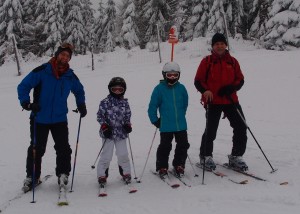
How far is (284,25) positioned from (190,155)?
14135 mm

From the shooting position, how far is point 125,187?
5.86 metres

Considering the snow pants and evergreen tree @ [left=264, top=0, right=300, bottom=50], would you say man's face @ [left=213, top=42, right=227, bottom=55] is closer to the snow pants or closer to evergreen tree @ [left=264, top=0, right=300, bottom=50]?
the snow pants

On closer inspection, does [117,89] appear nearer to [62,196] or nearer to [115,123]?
[115,123]

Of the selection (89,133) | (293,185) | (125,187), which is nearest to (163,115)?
(125,187)

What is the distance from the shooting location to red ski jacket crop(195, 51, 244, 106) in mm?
6238

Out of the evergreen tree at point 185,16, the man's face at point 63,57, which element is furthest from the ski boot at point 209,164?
Answer: the evergreen tree at point 185,16

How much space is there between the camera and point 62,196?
17.9 feet

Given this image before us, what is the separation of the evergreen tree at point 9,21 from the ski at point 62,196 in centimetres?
3161

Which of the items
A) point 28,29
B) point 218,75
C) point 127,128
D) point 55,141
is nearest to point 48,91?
point 55,141

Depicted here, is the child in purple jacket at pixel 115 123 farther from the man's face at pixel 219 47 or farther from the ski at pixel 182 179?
the man's face at pixel 219 47

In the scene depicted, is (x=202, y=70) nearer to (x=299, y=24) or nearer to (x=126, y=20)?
(x=299, y=24)

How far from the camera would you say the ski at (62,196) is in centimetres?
520

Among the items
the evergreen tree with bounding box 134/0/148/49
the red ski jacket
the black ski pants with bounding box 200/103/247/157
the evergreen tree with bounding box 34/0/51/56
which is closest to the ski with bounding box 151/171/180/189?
the black ski pants with bounding box 200/103/247/157

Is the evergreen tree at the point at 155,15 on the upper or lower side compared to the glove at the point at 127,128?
upper
